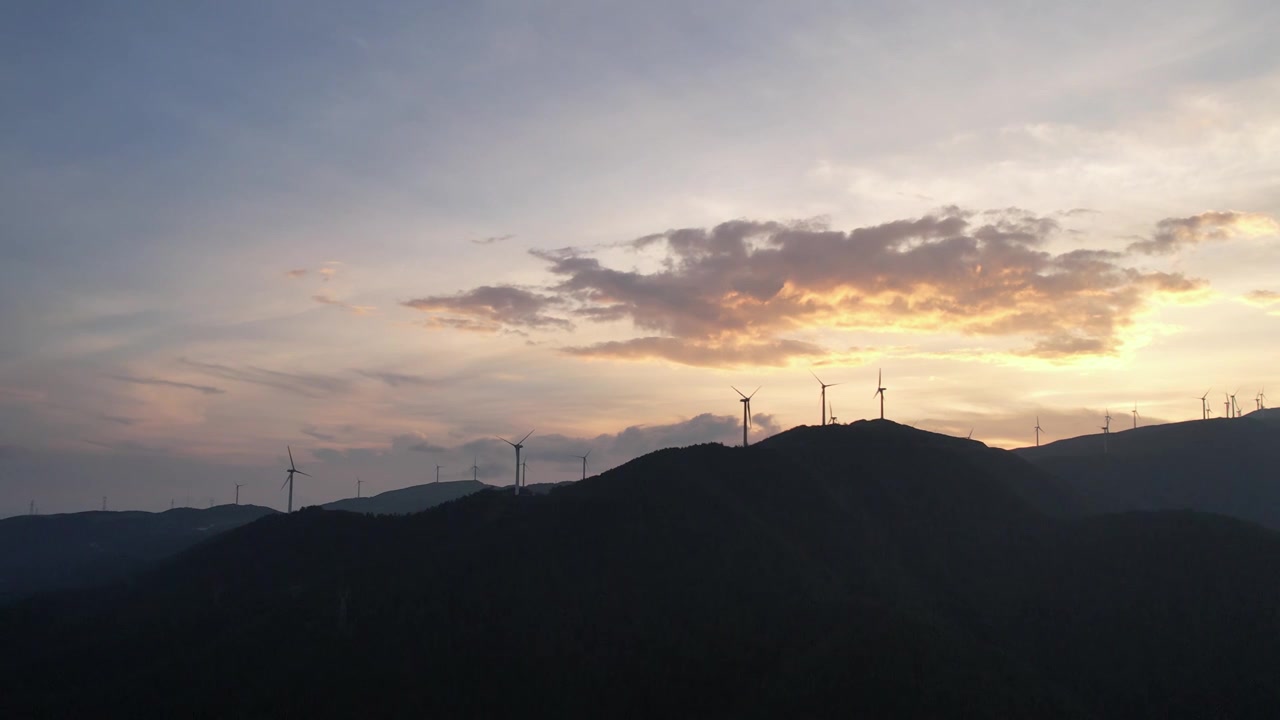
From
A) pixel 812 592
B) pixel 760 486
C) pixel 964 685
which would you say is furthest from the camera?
pixel 760 486

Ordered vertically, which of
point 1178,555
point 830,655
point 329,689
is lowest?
point 329,689

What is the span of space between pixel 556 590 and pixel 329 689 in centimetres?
3753

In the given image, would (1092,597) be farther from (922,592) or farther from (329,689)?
(329,689)

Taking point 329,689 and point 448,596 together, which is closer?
point 329,689

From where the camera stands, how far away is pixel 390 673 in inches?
5433

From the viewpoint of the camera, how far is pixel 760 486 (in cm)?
17875

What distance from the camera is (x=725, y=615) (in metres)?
138

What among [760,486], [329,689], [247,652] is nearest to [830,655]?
[760,486]

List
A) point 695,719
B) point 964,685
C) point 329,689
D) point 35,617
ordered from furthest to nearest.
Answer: point 35,617
point 329,689
point 695,719
point 964,685

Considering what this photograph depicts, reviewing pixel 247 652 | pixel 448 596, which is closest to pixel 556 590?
pixel 448 596

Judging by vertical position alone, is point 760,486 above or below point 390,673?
above

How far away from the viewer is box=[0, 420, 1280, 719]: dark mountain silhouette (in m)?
118

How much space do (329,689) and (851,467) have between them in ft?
357

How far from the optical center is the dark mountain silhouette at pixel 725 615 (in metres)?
118
